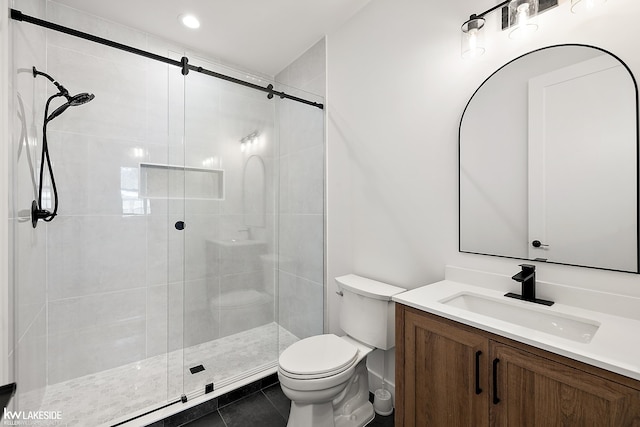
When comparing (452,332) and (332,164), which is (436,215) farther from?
(332,164)

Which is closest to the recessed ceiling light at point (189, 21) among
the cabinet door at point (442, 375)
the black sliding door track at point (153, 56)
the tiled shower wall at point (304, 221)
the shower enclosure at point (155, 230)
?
the shower enclosure at point (155, 230)

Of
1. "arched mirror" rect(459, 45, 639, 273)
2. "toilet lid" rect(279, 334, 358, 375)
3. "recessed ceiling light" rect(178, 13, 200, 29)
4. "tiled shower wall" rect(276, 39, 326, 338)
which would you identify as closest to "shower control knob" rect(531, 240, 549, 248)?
"arched mirror" rect(459, 45, 639, 273)

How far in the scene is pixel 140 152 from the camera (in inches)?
87.9

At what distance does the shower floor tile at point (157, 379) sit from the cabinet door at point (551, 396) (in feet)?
5.09

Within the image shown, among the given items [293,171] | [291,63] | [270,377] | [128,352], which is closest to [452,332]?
[270,377]

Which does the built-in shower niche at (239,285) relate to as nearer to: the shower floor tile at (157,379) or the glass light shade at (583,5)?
the shower floor tile at (157,379)

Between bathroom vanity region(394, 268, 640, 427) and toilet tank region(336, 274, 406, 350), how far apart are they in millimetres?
334

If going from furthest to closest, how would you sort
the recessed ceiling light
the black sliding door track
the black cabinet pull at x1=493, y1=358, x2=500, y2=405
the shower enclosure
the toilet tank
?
1. the recessed ceiling light
2. the shower enclosure
3. the toilet tank
4. the black sliding door track
5. the black cabinet pull at x1=493, y1=358, x2=500, y2=405

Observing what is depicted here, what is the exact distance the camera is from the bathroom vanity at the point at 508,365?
0.74 metres

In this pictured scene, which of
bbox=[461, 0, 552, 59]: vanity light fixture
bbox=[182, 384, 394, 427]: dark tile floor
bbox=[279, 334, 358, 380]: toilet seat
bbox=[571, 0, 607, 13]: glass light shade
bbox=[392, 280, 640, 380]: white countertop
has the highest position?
bbox=[461, 0, 552, 59]: vanity light fixture

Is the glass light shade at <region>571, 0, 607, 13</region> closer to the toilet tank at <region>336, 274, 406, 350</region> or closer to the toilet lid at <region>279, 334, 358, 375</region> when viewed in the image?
the toilet tank at <region>336, 274, 406, 350</region>

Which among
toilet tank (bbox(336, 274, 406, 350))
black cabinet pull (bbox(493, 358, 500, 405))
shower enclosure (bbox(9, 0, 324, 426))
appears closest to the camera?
black cabinet pull (bbox(493, 358, 500, 405))
